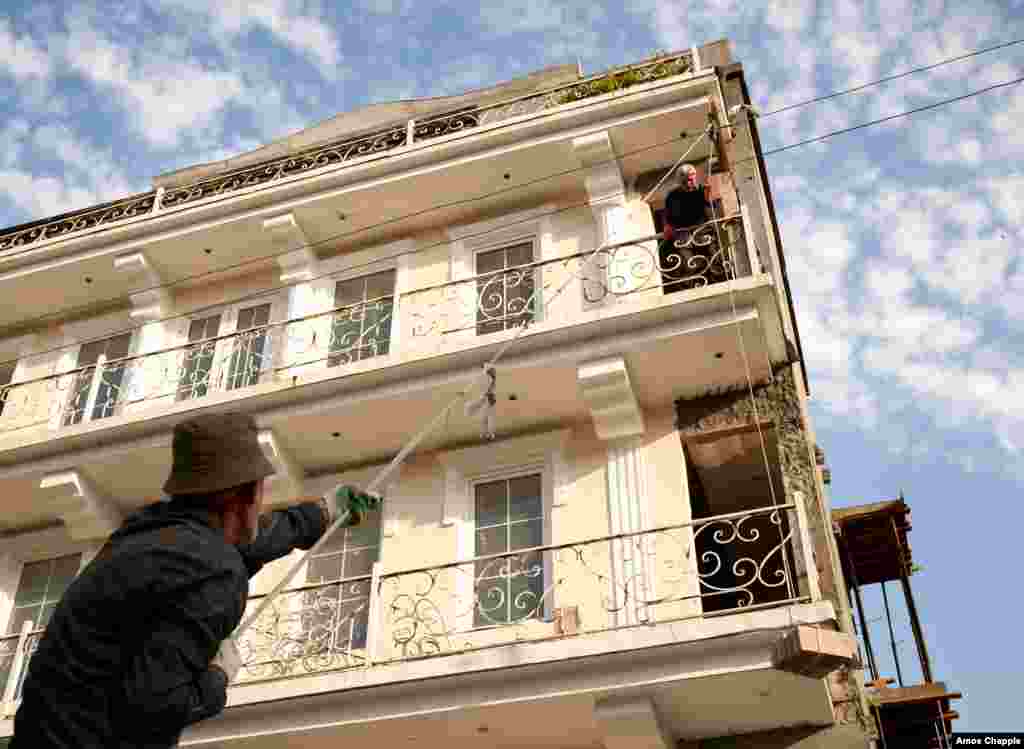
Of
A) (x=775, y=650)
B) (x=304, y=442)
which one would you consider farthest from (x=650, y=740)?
(x=304, y=442)

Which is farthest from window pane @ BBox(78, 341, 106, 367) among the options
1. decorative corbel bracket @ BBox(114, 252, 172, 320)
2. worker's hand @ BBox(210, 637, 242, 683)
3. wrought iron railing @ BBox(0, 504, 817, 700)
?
worker's hand @ BBox(210, 637, 242, 683)

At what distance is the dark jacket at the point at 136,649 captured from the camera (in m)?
2.59

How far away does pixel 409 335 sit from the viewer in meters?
12.6

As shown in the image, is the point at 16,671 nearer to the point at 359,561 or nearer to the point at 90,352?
the point at 359,561

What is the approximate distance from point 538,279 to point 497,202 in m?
1.52

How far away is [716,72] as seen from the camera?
41.3 feet

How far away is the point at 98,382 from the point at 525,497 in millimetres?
5913

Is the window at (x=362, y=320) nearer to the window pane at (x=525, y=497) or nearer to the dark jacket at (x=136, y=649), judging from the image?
the window pane at (x=525, y=497)

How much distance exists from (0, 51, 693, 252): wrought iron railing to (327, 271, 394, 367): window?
1.57m

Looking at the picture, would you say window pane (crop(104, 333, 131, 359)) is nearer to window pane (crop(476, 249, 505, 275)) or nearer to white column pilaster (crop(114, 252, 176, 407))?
white column pilaster (crop(114, 252, 176, 407))

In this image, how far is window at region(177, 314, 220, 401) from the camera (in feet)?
44.5

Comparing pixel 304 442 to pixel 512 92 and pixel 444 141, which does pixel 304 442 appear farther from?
pixel 512 92

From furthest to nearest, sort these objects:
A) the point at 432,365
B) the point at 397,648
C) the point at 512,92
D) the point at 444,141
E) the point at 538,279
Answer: the point at 512,92, the point at 444,141, the point at 538,279, the point at 432,365, the point at 397,648

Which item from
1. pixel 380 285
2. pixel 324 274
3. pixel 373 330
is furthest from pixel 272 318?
pixel 373 330
